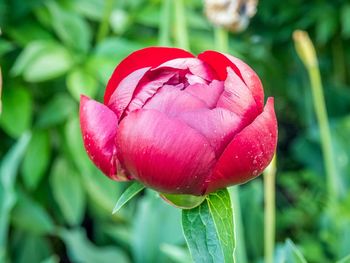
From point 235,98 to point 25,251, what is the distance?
A: 109 cm

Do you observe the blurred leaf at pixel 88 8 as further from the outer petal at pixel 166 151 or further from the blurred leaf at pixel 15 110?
the outer petal at pixel 166 151

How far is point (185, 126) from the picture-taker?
1.62 ft

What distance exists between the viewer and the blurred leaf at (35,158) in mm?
1354

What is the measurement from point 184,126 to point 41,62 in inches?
30.8

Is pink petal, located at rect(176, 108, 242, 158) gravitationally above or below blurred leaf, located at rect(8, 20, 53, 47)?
above

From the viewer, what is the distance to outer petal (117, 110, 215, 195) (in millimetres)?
487

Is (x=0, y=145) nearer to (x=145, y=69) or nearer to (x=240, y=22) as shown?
(x=240, y=22)

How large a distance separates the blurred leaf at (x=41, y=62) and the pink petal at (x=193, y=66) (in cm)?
71

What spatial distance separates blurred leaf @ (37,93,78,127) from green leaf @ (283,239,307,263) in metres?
0.66

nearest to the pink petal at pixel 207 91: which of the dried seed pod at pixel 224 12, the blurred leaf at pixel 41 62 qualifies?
the dried seed pod at pixel 224 12

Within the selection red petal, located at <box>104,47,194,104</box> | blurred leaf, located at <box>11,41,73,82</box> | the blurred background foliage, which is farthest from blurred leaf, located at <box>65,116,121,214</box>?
Answer: red petal, located at <box>104,47,194,104</box>

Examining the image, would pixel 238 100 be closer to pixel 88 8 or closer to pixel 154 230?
pixel 154 230

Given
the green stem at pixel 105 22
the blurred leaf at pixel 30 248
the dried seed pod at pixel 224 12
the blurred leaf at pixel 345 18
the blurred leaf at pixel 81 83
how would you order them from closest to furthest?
1. the dried seed pod at pixel 224 12
2. the blurred leaf at pixel 81 83
3. the green stem at pixel 105 22
4. the blurred leaf at pixel 30 248
5. the blurred leaf at pixel 345 18

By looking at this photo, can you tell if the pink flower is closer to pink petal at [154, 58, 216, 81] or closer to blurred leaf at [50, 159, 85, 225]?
pink petal at [154, 58, 216, 81]
